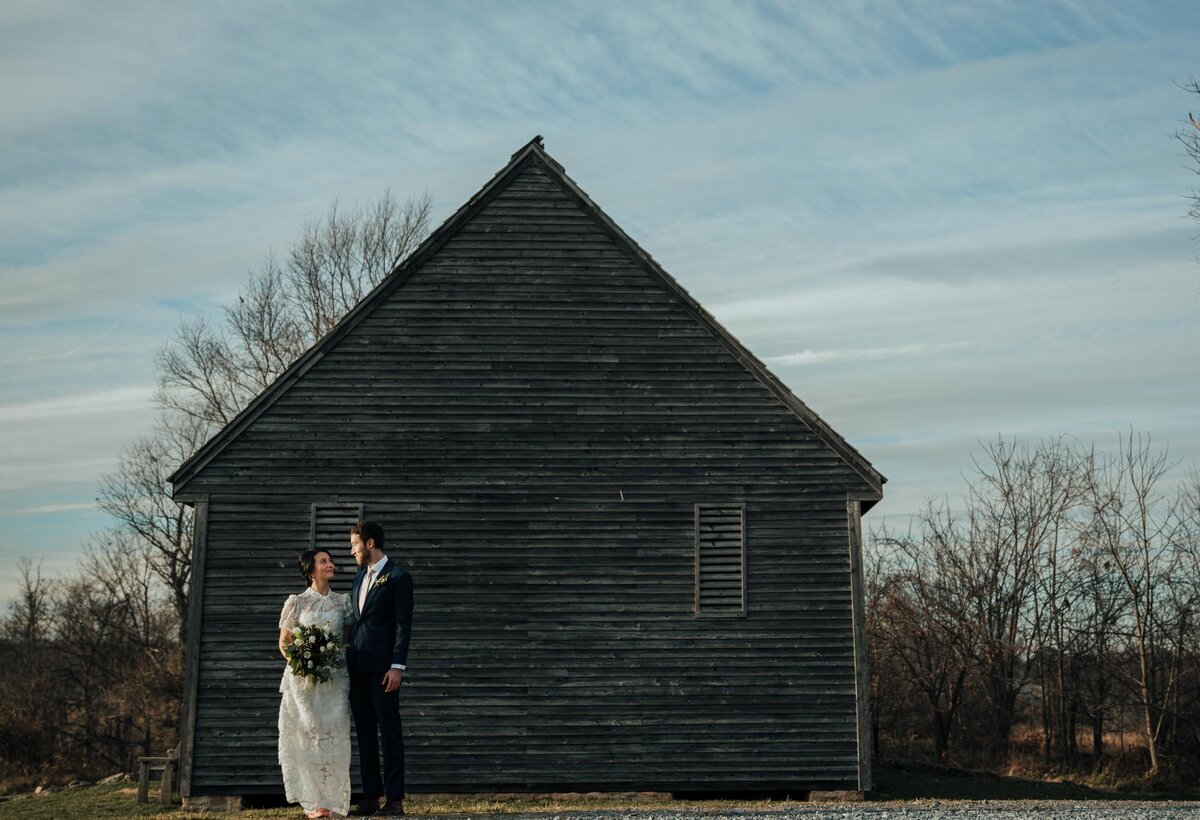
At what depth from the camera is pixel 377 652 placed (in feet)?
32.2

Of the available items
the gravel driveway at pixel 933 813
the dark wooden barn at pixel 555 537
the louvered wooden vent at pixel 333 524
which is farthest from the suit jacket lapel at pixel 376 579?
the louvered wooden vent at pixel 333 524

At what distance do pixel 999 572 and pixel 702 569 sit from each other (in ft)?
48.5

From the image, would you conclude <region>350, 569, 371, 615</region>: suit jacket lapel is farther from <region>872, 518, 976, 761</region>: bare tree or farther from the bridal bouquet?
<region>872, 518, 976, 761</region>: bare tree

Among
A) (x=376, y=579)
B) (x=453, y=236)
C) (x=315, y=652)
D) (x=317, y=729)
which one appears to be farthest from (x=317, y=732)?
(x=453, y=236)

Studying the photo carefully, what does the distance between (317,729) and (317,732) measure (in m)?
0.02

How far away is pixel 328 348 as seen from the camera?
1534 cm

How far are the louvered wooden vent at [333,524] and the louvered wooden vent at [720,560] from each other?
4.37m

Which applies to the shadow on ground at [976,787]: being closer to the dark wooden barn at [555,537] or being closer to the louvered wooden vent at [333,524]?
the dark wooden barn at [555,537]

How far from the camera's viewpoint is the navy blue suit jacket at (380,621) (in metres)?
9.73

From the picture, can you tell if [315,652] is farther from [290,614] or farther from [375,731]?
[375,731]

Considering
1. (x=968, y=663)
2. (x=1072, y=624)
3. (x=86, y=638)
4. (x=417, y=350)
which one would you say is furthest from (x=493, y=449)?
(x=86, y=638)

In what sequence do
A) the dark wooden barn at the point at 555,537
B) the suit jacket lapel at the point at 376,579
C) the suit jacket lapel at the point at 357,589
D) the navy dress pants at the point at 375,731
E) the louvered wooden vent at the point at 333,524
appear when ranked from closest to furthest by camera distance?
1. the navy dress pants at the point at 375,731
2. the suit jacket lapel at the point at 376,579
3. the suit jacket lapel at the point at 357,589
4. the dark wooden barn at the point at 555,537
5. the louvered wooden vent at the point at 333,524

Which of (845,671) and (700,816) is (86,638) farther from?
(700,816)

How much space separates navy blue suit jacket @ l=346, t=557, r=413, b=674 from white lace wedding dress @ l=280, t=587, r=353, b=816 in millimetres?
173
